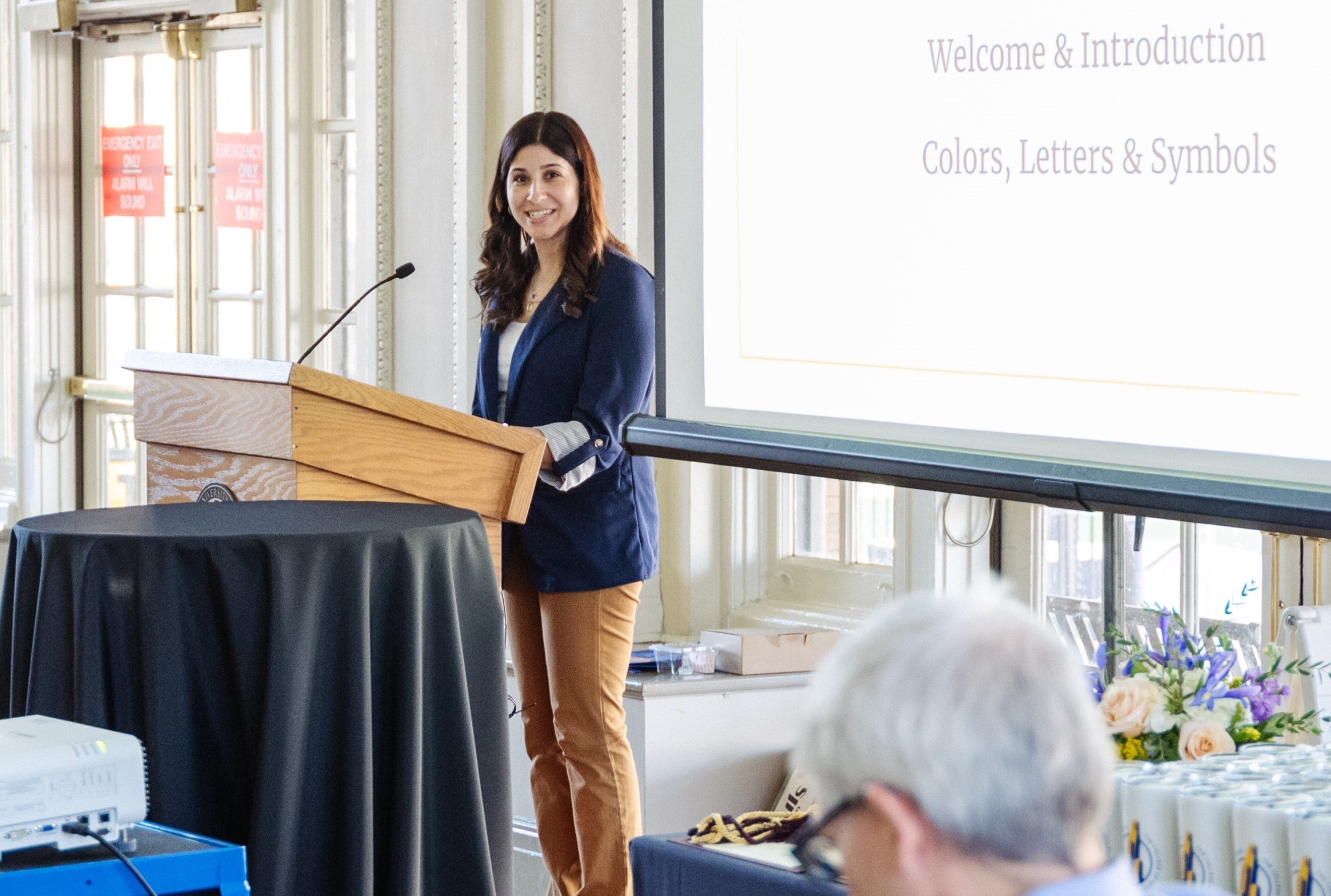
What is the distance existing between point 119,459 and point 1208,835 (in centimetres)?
498

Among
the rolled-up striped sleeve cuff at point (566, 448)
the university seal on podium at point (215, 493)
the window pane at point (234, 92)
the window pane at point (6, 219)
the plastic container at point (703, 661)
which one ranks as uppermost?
the window pane at point (234, 92)

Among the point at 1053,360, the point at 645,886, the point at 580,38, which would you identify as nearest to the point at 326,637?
the point at 645,886

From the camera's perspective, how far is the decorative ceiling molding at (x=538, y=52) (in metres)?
3.96

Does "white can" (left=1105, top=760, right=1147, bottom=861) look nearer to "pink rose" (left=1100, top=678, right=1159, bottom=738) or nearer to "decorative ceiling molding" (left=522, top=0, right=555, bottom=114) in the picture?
"pink rose" (left=1100, top=678, right=1159, bottom=738)

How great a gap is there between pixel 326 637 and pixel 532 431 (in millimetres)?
603

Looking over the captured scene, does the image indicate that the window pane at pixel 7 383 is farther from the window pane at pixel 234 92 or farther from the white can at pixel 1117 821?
the white can at pixel 1117 821

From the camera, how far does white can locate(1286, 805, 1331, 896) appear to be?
4.74 feet

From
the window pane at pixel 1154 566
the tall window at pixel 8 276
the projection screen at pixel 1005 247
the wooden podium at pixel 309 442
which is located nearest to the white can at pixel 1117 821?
the projection screen at pixel 1005 247

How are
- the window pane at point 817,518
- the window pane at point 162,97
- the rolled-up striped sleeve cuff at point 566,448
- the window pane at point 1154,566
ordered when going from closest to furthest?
the rolled-up striped sleeve cuff at point 566,448, the window pane at point 1154,566, the window pane at point 817,518, the window pane at point 162,97

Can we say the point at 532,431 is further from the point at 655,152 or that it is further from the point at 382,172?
the point at 382,172

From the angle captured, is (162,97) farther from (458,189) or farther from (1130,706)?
(1130,706)

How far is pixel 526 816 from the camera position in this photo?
373 cm

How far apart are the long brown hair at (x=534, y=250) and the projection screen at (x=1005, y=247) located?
141 mm

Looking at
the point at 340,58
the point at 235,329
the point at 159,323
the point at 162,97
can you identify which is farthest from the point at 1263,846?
the point at 162,97
